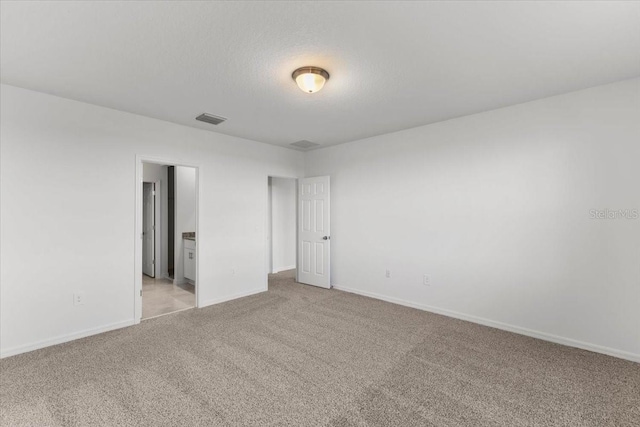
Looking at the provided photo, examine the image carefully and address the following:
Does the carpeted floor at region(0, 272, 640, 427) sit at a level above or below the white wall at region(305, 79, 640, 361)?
below

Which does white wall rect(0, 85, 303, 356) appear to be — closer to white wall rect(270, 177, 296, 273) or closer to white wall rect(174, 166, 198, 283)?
white wall rect(174, 166, 198, 283)

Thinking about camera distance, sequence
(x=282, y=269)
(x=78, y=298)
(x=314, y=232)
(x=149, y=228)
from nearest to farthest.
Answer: (x=78, y=298), (x=314, y=232), (x=149, y=228), (x=282, y=269)

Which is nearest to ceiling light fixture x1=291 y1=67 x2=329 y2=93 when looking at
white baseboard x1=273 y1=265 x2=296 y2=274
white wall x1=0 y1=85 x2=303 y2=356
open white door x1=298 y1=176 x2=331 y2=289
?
white wall x1=0 y1=85 x2=303 y2=356

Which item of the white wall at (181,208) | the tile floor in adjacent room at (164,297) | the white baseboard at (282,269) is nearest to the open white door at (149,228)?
the tile floor in adjacent room at (164,297)

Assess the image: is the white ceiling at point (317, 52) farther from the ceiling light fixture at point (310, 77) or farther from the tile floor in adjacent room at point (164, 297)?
the tile floor in adjacent room at point (164, 297)

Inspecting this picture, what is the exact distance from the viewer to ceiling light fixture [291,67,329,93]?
236 cm

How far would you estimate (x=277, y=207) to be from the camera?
21.9 feet

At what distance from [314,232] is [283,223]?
1.60 m

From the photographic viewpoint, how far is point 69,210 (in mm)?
3018

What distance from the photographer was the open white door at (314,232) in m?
5.15

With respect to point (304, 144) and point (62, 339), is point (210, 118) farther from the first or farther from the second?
point (62, 339)

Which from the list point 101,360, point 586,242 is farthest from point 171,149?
point 586,242

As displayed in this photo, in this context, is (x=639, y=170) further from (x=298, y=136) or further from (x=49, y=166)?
(x=49, y=166)

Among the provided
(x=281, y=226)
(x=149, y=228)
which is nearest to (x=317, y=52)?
(x=281, y=226)
